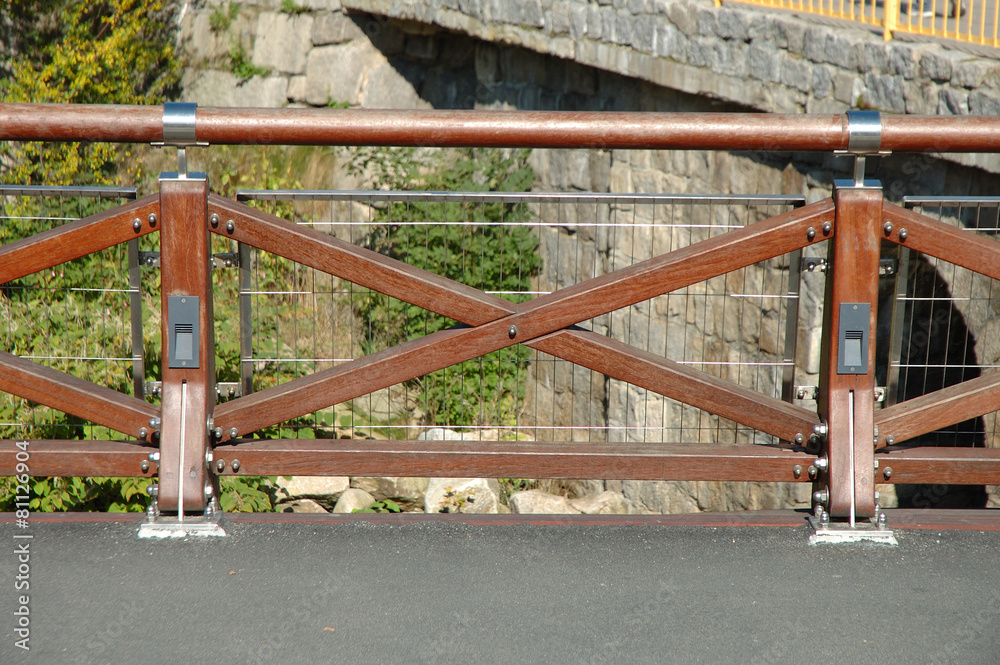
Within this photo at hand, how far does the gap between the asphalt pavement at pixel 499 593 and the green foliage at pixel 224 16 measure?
366 inches

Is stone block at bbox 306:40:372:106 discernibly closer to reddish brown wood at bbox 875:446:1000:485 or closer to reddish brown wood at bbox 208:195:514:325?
reddish brown wood at bbox 208:195:514:325

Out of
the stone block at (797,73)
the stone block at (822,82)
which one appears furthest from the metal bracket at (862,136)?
the stone block at (797,73)

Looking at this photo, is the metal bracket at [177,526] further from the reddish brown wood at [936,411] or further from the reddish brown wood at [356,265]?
the reddish brown wood at [936,411]

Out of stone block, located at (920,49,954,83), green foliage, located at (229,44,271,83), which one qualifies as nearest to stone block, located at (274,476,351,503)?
stone block, located at (920,49,954,83)

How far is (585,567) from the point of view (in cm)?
207

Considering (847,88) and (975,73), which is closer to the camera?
(975,73)

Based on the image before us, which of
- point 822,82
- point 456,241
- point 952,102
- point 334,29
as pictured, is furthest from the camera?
point 334,29

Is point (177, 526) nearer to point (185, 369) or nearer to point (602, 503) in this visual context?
point (185, 369)

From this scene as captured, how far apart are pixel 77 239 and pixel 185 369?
40 cm

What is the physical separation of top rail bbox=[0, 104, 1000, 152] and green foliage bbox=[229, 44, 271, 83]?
8735 mm

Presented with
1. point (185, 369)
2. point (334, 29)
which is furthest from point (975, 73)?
point (334, 29)

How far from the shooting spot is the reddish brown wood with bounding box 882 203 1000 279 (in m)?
2.21

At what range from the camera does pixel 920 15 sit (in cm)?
500

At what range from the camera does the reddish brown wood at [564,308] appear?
2.21 metres
